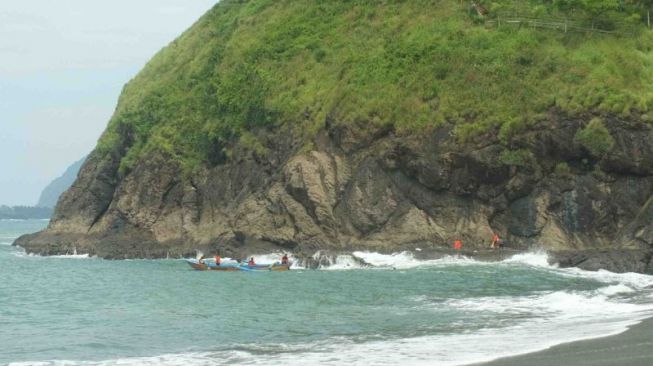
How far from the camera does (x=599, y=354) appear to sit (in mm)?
19000

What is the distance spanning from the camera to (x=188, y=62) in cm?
7925

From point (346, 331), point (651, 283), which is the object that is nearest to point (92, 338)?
point (346, 331)

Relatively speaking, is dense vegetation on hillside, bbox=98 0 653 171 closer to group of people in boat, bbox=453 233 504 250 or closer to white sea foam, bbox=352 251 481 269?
group of people in boat, bbox=453 233 504 250

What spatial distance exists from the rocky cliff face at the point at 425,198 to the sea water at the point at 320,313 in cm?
352

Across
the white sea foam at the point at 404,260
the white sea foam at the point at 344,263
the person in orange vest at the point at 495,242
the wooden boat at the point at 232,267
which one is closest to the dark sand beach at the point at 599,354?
the white sea foam at the point at 404,260

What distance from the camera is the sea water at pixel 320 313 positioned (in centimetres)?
2186

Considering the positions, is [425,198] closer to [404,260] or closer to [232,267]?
[404,260]

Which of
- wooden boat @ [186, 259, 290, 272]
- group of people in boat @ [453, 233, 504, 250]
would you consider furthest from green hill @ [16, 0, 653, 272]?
wooden boat @ [186, 259, 290, 272]

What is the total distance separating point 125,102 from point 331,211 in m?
36.6

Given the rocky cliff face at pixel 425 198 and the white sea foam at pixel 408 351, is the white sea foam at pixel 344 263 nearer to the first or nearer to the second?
the rocky cliff face at pixel 425 198

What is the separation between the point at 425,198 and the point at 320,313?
2328cm

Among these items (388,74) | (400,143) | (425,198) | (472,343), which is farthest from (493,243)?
(472,343)

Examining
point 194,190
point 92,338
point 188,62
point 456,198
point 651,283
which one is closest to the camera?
point 92,338

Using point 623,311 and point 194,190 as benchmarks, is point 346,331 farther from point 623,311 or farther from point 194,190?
point 194,190
